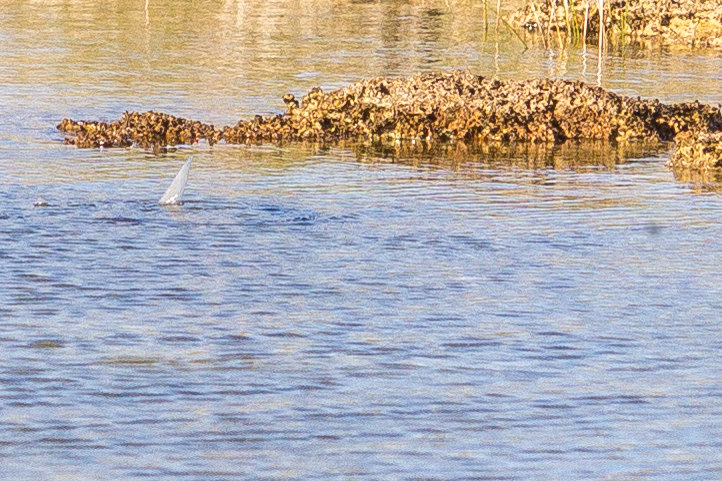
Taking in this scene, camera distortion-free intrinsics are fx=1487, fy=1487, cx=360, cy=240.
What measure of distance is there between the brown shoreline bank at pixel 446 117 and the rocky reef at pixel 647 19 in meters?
14.5

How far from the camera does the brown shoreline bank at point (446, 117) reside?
18344mm

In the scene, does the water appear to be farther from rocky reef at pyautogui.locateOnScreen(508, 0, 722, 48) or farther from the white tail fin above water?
rocky reef at pyautogui.locateOnScreen(508, 0, 722, 48)

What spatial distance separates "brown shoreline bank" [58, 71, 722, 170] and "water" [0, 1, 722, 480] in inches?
37.3

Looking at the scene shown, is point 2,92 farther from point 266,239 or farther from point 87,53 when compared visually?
point 266,239

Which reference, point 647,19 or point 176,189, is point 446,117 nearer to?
point 176,189

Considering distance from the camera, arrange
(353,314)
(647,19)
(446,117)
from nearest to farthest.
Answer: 1. (353,314)
2. (446,117)
3. (647,19)

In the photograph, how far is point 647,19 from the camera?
114ft

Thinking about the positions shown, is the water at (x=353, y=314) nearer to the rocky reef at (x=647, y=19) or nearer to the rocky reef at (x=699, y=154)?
the rocky reef at (x=699, y=154)

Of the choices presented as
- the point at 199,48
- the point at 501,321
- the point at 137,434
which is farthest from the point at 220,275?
the point at 199,48

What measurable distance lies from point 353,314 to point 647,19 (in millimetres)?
26592

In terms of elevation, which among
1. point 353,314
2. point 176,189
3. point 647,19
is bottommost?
point 353,314

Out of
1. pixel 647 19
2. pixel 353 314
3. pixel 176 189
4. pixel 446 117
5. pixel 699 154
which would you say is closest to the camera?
pixel 353 314

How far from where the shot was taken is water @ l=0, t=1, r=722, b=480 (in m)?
7.17

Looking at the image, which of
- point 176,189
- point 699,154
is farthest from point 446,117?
point 176,189
